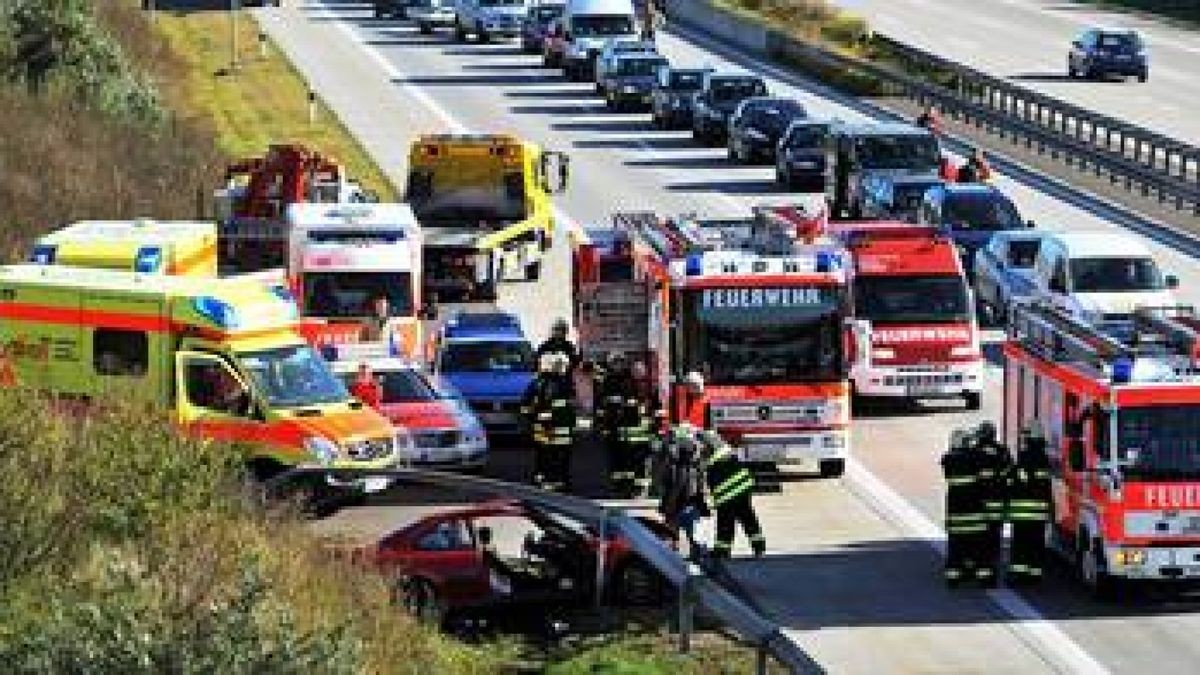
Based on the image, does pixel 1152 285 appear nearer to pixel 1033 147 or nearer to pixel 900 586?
pixel 900 586

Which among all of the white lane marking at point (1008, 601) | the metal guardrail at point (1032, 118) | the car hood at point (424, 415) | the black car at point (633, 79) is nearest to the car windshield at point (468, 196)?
the metal guardrail at point (1032, 118)

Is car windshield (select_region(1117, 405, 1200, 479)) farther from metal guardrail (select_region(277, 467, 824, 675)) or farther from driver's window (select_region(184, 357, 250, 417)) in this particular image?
driver's window (select_region(184, 357, 250, 417))

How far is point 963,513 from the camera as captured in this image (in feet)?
88.3

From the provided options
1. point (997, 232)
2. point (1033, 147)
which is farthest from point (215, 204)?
point (1033, 147)

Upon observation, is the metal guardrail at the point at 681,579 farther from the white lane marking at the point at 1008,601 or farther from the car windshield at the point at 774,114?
the car windshield at the point at 774,114

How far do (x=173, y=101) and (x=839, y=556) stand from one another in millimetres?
39304

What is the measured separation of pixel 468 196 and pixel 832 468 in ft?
50.5

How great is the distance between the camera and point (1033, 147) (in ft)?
203

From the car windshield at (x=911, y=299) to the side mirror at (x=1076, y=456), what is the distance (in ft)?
31.9

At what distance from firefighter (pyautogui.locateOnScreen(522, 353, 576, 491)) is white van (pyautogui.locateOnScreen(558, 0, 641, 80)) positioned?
43.4 metres

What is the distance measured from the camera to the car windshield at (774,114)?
198 ft

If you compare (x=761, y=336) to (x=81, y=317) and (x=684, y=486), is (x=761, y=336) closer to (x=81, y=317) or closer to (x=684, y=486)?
(x=684, y=486)

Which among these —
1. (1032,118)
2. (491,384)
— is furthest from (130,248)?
(1032,118)

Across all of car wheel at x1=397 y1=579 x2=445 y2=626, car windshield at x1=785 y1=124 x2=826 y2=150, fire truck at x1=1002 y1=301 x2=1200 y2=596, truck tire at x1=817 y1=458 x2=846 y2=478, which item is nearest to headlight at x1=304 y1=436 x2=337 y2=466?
truck tire at x1=817 y1=458 x2=846 y2=478
